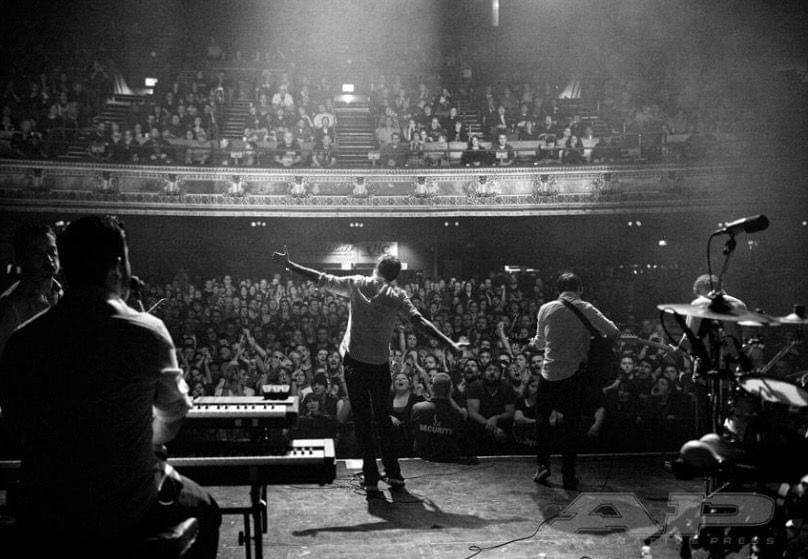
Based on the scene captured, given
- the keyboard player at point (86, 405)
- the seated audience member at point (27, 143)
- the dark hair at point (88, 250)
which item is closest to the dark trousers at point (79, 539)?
the keyboard player at point (86, 405)

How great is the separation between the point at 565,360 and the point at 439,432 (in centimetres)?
131

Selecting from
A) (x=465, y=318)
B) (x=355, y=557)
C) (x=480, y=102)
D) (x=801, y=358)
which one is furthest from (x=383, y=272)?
(x=480, y=102)

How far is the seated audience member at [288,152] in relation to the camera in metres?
13.6

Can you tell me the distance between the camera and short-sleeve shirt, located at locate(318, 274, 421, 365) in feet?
13.9

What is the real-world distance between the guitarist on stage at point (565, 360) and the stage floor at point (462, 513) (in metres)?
0.36

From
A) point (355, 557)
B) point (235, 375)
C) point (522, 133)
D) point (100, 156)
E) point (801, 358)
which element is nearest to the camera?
point (355, 557)

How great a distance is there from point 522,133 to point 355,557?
12.8m

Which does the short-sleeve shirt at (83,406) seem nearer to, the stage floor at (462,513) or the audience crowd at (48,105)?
the stage floor at (462,513)

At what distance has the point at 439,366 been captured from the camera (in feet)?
24.5

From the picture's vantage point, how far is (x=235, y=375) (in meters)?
6.84

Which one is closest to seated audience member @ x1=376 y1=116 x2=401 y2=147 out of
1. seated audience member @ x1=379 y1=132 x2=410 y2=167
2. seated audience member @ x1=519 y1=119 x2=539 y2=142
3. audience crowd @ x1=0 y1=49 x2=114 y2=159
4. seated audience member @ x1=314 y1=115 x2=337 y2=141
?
seated audience member @ x1=379 y1=132 x2=410 y2=167

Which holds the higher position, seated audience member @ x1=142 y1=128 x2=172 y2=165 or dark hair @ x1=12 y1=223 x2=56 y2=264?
seated audience member @ x1=142 y1=128 x2=172 y2=165

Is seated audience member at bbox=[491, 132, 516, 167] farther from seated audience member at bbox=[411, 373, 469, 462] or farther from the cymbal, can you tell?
the cymbal

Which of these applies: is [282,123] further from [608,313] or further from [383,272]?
[383,272]
